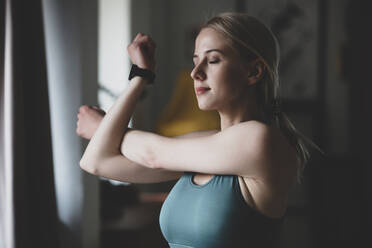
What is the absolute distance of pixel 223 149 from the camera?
0.92m

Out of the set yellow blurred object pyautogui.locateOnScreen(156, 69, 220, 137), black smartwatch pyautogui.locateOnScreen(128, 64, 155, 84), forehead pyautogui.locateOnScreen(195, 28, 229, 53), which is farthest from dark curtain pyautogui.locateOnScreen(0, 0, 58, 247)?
yellow blurred object pyautogui.locateOnScreen(156, 69, 220, 137)

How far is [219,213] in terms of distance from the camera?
2.92ft

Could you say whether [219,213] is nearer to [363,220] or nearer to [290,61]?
[363,220]

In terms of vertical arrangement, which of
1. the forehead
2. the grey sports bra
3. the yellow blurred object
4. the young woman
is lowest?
the yellow blurred object

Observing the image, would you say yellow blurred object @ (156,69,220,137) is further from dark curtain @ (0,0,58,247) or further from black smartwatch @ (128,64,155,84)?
black smartwatch @ (128,64,155,84)

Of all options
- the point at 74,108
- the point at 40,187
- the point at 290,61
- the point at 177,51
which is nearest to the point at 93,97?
the point at 74,108

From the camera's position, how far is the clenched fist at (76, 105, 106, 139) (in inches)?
41.6

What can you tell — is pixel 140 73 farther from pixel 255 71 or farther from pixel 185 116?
pixel 185 116

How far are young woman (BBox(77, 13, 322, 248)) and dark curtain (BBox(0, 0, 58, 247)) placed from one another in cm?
114

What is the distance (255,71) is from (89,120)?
41cm

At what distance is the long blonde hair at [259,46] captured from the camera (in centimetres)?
95

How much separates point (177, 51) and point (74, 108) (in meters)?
2.78

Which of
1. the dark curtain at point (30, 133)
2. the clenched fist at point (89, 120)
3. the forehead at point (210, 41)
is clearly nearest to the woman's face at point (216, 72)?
the forehead at point (210, 41)

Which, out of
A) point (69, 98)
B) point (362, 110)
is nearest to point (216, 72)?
point (69, 98)
